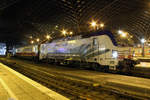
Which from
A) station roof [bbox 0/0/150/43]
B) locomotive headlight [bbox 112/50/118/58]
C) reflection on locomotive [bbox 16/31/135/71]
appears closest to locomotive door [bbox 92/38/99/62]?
reflection on locomotive [bbox 16/31/135/71]

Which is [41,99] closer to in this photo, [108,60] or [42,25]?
[108,60]

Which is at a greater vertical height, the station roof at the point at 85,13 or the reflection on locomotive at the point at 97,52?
the station roof at the point at 85,13

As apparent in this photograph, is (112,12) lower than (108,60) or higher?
higher

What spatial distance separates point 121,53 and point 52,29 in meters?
47.1

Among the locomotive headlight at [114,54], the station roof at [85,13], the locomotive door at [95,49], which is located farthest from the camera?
the station roof at [85,13]

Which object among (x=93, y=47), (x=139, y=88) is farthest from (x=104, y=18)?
(x=139, y=88)

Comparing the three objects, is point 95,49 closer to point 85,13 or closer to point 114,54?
point 114,54

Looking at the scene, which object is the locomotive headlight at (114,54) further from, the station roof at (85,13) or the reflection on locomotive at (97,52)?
the station roof at (85,13)

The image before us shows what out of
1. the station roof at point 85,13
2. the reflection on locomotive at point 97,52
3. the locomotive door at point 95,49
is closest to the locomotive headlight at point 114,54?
the reflection on locomotive at point 97,52

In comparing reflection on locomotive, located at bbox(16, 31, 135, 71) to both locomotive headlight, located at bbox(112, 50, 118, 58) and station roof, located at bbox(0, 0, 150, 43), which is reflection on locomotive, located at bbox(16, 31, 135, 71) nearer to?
locomotive headlight, located at bbox(112, 50, 118, 58)

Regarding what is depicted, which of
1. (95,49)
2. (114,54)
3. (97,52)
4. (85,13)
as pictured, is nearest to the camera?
(114,54)

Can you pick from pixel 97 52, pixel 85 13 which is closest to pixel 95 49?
pixel 97 52

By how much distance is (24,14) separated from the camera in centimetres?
4044

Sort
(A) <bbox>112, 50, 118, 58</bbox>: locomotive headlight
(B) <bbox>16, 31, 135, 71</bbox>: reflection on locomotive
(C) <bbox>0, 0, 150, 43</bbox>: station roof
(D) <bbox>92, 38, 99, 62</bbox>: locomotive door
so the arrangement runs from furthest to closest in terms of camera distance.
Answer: (C) <bbox>0, 0, 150, 43</bbox>: station roof < (D) <bbox>92, 38, 99, 62</bbox>: locomotive door < (B) <bbox>16, 31, 135, 71</bbox>: reflection on locomotive < (A) <bbox>112, 50, 118, 58</bbox>: locomotive headlight
